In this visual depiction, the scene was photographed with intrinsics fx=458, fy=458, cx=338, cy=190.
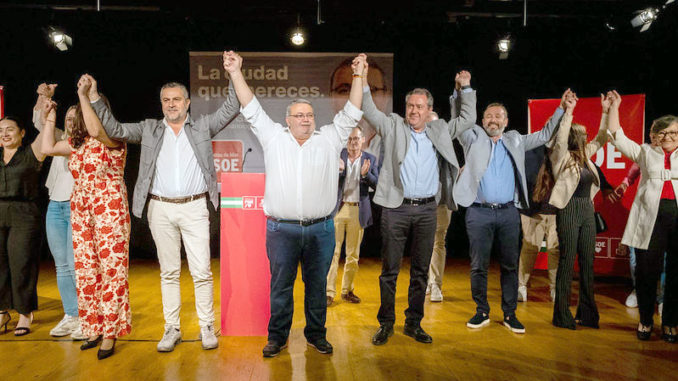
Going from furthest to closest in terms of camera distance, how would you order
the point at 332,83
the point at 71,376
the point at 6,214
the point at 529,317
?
the point at 332,83 → the point at 529,317 → the point at 6,214 → the point at 71,376

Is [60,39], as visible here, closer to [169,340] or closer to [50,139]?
[50,139]

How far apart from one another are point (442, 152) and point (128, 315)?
2.45 meters

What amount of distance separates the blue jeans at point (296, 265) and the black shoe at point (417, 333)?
2.20ft

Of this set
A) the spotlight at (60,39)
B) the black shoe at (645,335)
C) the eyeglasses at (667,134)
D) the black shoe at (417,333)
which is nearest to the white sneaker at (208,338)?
the black shoe at (417,333)

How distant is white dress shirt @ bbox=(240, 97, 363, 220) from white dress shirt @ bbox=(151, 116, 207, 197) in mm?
498

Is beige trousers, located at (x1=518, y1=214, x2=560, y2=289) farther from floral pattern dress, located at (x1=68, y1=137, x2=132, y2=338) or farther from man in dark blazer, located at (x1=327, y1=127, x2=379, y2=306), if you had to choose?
floral pattern dress, located at (x1=68, y1=137, x2=132, y2=338)

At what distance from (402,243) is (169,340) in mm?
1737

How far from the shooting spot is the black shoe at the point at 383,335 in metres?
3.21

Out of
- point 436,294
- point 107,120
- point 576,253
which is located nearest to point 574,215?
point 576,253

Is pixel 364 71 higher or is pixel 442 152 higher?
pixel 364 71

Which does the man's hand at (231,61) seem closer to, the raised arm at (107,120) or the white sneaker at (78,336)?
the raised arm at (107,120)

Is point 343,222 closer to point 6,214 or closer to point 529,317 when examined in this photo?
point 529,317

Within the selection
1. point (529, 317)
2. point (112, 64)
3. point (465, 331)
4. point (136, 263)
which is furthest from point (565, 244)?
point (112, 64)

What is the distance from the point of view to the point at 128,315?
10.2ft
